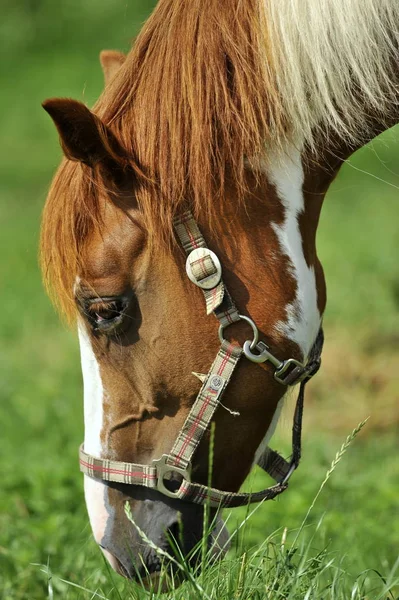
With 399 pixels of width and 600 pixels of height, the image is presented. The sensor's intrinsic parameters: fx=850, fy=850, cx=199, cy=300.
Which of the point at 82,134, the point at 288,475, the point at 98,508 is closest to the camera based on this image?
the point at 82,134

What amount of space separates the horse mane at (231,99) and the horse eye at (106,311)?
97 millimetres

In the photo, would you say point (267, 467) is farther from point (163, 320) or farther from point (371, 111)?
point (371, 111)

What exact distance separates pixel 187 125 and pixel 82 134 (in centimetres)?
27

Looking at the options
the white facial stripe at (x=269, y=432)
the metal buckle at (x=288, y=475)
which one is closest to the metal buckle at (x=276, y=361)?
the white facial stripe at (x=269, y=432)

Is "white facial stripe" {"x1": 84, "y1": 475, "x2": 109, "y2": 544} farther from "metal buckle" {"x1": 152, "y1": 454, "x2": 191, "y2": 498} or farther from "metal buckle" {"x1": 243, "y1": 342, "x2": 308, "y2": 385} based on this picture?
"metal buckle" {"x1": 243, "y1": 342, "x2": 308, "y2": 385}

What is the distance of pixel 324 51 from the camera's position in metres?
2.10

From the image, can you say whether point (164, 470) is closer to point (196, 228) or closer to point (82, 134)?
point (196, 228)

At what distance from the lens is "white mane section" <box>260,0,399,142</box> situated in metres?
2.09

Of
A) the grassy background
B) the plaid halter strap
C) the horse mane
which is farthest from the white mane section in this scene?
the plaid halter strap

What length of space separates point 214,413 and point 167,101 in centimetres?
80

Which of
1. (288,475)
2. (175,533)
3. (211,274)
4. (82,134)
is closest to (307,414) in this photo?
(288,475)

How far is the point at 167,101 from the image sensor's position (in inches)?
83.6

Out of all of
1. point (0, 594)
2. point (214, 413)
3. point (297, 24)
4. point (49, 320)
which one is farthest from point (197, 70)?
point (49, 320)

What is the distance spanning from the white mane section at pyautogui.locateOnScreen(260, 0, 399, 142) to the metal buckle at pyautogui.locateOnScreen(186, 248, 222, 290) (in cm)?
39
